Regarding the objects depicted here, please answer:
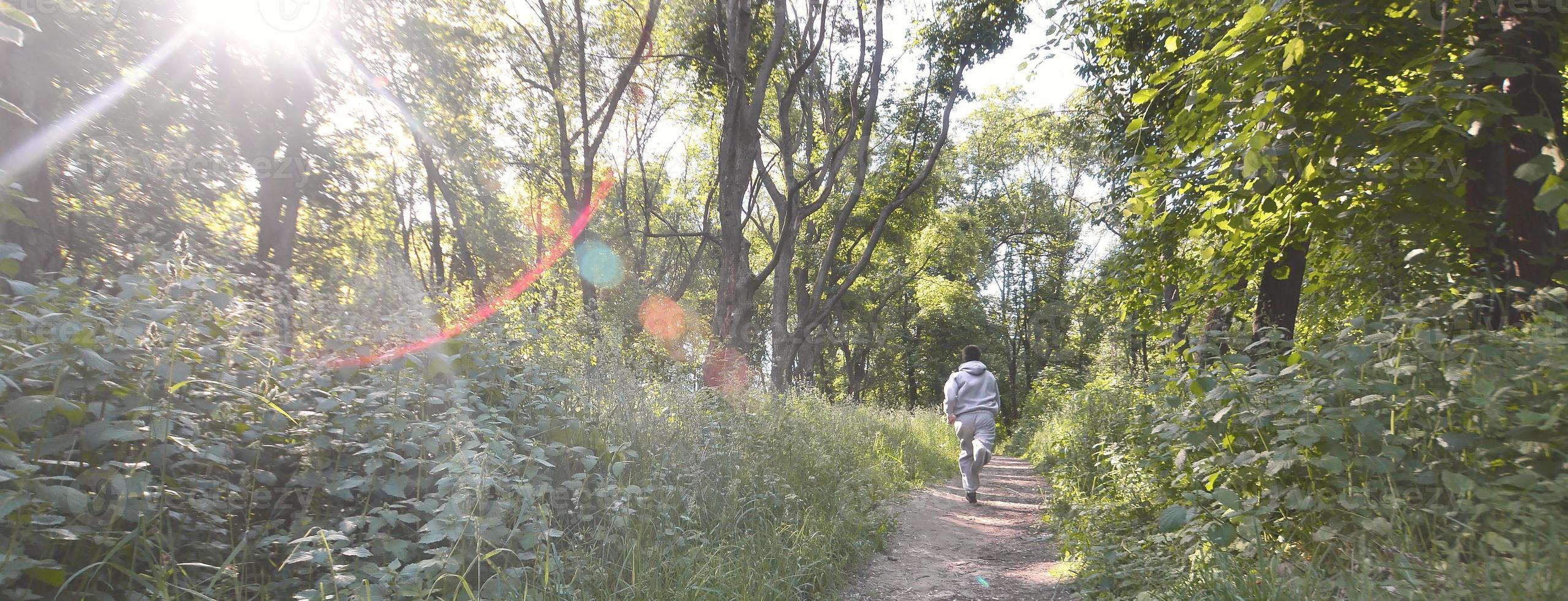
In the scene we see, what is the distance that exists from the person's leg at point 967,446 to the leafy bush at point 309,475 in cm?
402

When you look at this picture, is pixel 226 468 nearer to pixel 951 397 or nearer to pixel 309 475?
pixel 309 475

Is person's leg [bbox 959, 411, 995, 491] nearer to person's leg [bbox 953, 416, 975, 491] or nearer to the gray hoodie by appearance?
person's leg [bbox 953, 416, 975, 491]

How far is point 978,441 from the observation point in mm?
8258

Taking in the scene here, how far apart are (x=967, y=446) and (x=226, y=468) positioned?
751 cm

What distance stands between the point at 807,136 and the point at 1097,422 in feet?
31.9

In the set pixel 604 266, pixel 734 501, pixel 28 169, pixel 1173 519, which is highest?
pixel 604 266

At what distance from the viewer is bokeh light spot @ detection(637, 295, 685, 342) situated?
2881 cm

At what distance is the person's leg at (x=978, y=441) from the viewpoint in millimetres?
8211

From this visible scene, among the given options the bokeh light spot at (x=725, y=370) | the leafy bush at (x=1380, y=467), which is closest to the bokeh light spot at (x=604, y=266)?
the bokeh light spot at (x=725, y=370)

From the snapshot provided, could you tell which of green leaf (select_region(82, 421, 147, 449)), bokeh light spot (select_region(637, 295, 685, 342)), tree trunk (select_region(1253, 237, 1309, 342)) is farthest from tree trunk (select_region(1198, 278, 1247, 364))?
bokeh light spot (select_region(637, 295, 685, 342))

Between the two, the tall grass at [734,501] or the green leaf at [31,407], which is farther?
the tall grass at [734,501]

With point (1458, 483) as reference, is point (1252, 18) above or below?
above

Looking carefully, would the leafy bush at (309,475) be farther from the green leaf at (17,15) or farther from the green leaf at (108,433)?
the green leaf at (17,15)

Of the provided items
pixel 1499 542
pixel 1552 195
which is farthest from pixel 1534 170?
pixel 1499 542
